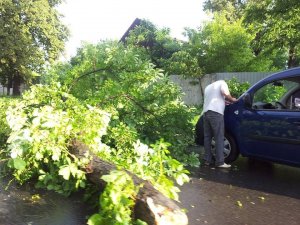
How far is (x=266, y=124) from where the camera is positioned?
6.44 metres

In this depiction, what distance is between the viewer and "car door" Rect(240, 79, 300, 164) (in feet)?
20.0

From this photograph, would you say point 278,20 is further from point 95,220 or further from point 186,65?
point 95,220

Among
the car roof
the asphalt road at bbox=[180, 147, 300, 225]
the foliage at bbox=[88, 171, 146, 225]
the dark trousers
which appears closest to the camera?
the foliage at bbox=[88, 171, 146, 225]

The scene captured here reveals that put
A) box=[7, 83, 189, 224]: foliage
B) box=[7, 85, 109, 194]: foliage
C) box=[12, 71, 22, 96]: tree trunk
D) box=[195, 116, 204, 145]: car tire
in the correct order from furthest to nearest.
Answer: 1. box=[12, 71, 22, 96]: tree trunk
2. box=[195, 116, 204, 145]: car tire
3. box=[7, 85, 109, 194]: foliage
4. box=[7, 83, 189, 224]: foliage

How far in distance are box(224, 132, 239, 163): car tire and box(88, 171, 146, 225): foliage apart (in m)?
3.80

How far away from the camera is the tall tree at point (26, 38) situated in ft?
116

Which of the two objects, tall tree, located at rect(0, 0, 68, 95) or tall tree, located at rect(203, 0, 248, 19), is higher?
tall tree, located at rect(203, 0, 248, 19)

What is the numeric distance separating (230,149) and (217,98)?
97 cm

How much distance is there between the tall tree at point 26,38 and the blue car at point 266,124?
3064 cm

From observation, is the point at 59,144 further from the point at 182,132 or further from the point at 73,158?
the point at 182,132

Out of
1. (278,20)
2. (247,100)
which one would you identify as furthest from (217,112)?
(278,20)

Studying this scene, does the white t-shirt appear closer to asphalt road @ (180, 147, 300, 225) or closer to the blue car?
the blue car

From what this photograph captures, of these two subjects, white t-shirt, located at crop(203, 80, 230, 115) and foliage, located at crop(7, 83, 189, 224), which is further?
white t-shirt, located at crop(203, 80, 230, 115)

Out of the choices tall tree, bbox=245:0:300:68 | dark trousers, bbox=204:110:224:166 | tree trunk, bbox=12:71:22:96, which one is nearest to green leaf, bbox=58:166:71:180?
dark trousers, bbox=204:110:224:166
